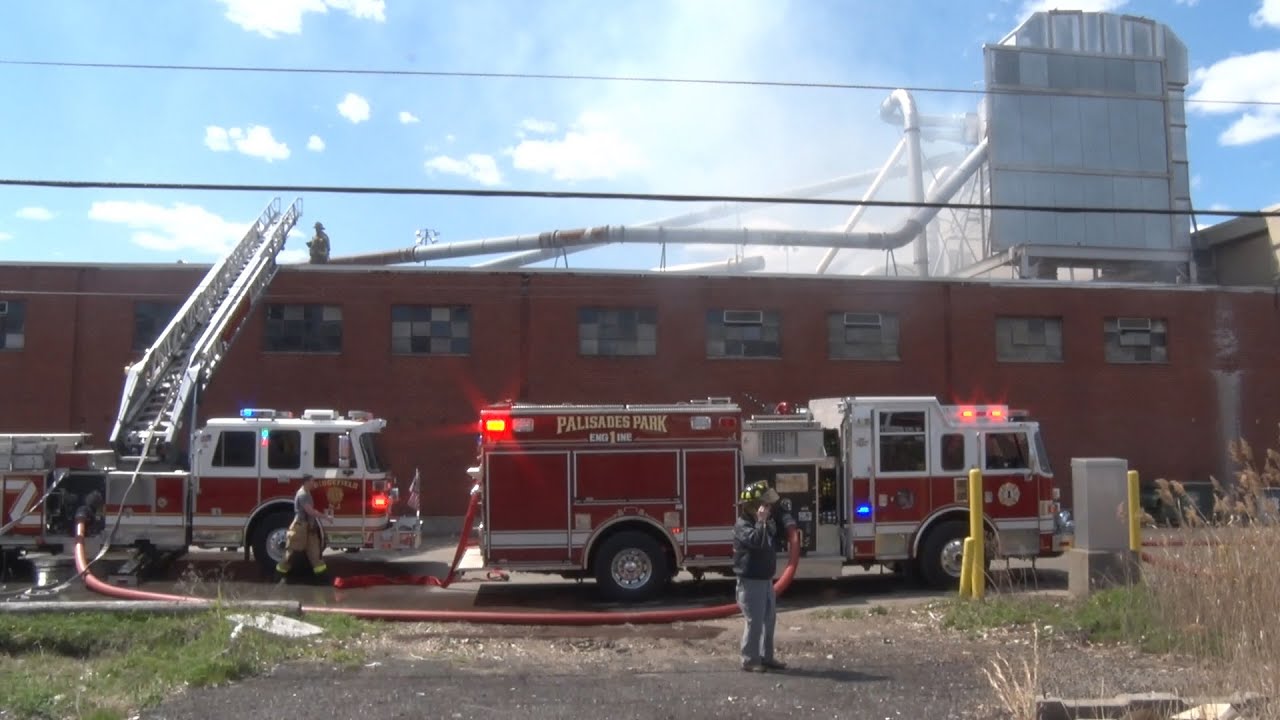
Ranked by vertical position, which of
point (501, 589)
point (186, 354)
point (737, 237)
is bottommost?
point (501, 589)

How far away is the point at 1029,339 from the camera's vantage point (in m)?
26.0

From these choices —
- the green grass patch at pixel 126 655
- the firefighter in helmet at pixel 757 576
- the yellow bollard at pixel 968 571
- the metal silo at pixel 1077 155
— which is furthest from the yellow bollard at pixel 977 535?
the metal silo at pixel 1077 155

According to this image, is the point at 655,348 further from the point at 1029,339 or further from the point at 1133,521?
the point at 1133,521

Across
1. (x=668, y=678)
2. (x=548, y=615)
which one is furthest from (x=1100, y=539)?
(x=548, y=615)

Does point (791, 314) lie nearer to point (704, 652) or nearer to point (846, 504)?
point (846, 504)

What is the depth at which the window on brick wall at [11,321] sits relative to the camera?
23.8 m

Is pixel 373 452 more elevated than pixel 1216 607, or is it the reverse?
pixel 373 452

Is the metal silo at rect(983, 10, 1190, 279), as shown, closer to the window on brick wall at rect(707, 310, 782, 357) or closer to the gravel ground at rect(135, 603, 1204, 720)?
the window on brick wall at rect(707, 310, 782, 357)

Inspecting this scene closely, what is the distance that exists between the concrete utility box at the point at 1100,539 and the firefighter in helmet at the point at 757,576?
422 centimetres

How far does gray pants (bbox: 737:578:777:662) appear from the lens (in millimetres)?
8992

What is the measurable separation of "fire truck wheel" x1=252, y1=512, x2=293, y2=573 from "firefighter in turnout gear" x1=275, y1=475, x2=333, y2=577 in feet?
1.74

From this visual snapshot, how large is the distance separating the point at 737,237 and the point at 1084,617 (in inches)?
898

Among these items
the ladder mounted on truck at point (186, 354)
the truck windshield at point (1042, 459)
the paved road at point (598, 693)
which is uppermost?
the ladder mounted on truck at point (186, 354)

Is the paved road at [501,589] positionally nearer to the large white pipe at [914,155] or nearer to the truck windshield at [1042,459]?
the truck windshield at [1042,459]
